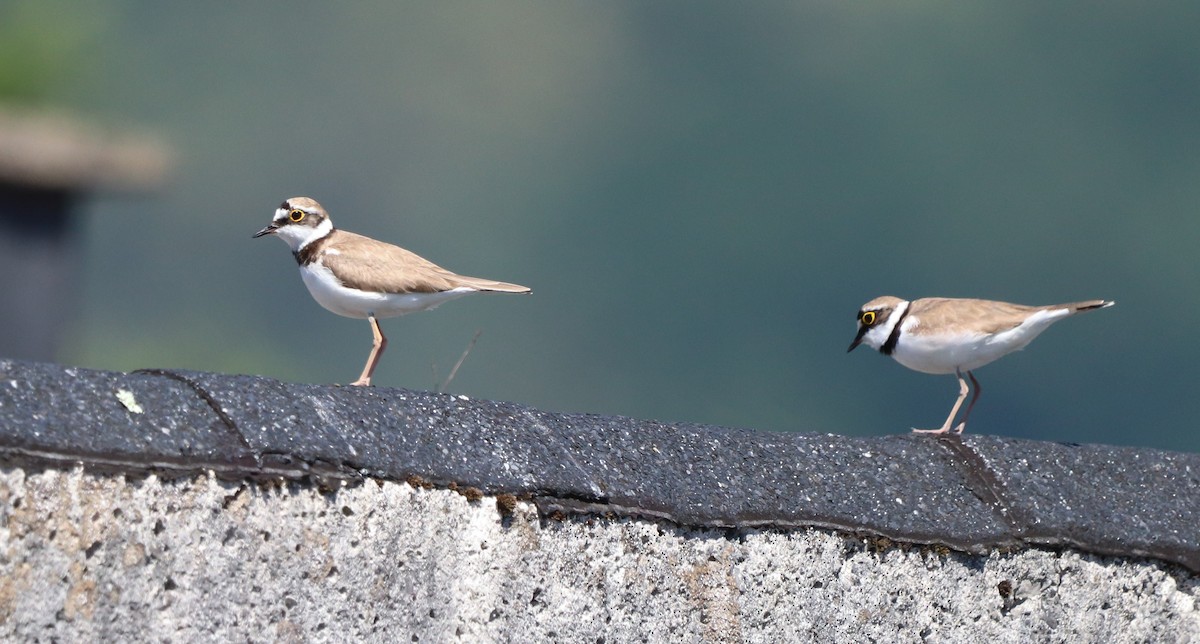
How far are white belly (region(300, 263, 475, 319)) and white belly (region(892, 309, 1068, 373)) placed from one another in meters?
1.42

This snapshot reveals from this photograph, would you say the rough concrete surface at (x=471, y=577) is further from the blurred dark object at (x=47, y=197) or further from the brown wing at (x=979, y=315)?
the blurred dark object at (x=47, y=197)

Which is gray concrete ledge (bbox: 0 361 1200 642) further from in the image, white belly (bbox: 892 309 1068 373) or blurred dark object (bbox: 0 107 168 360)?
blurred dark object (bbox: 0 107 168 360)

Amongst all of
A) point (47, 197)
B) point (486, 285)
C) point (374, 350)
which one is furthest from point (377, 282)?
point (47, 197)

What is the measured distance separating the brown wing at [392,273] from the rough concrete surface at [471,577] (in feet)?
5.83

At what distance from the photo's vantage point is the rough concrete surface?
2811 millimetres

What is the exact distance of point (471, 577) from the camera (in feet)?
10.7

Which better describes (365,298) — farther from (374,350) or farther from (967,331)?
(967,331)

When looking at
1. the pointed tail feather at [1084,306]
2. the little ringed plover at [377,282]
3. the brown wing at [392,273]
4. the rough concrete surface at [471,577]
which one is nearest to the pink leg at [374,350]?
the little ringed plover at [377,282]

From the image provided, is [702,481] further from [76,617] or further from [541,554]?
[76,617]

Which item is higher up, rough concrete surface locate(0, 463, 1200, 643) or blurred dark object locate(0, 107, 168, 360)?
rough concrete surface locate(0, 463, 1200, 643)

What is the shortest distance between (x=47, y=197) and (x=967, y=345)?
1233 centimetres

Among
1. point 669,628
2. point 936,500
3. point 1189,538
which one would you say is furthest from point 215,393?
point 1189,538

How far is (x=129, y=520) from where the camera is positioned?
9.39 feet

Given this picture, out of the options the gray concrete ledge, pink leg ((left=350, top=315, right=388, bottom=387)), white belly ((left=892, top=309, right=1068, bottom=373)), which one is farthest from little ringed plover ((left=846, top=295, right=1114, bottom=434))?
pink leg ((left=350, top=315, right=388, bottom=387))
